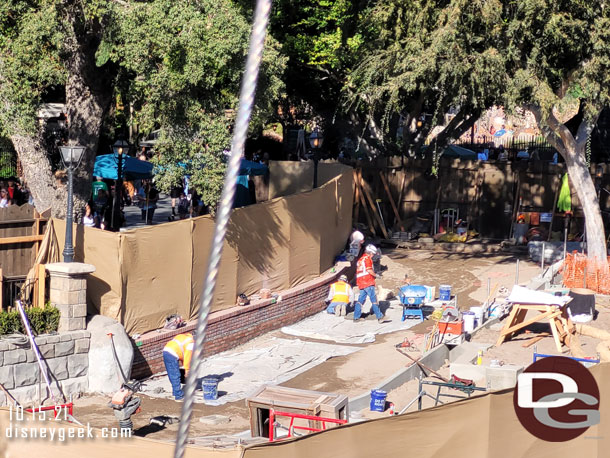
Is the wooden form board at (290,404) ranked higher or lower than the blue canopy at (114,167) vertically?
lower

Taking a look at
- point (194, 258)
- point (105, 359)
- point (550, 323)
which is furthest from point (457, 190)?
point (105, 359)

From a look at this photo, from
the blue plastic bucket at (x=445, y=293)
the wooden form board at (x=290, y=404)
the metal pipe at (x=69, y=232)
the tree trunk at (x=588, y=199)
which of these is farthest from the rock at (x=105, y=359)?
the tree trunk at (x=588, y=199)

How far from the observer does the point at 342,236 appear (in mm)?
24625

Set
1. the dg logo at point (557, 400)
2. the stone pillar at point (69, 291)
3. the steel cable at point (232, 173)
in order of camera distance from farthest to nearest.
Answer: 1. the stone pillar at point (69, 291)
2. the dg logo at point (557, 400)
3. the steel cable at point (232, 173)

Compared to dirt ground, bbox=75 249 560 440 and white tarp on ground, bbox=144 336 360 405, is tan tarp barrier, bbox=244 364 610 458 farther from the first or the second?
white tarp on ground, bbox=144 336 360 405

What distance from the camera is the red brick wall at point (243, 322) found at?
15901 millimetres

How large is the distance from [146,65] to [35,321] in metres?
6.11

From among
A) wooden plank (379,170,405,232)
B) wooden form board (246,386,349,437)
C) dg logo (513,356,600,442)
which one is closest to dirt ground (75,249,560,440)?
wooden form board (246,386,349,437)

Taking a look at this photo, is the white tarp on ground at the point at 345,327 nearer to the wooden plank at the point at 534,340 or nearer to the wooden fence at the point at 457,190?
the wooden plank at the point at 534,340

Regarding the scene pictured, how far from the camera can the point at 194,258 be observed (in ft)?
56.6

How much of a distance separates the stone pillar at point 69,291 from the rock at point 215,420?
9.35ft

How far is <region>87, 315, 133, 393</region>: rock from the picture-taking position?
14609 mm

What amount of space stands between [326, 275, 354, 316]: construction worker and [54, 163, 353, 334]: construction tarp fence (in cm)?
96

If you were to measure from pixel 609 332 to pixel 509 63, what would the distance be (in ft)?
24.9
